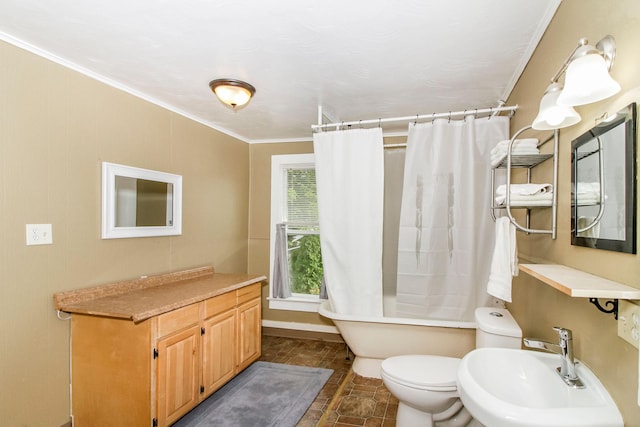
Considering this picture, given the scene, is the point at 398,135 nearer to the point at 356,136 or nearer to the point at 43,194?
the point at 356,136

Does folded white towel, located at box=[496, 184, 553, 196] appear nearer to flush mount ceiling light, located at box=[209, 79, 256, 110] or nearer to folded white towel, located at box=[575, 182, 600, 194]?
folded white towel, located at box=[575, 182, 600, 194]

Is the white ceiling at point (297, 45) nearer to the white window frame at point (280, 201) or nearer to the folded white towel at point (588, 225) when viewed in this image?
the folded white towel at point (588, 225)

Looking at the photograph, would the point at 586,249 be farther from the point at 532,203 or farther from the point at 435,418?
the point at 435,418

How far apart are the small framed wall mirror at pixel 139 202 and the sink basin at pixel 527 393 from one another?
7.88 feet

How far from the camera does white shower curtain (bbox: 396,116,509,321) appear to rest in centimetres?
271

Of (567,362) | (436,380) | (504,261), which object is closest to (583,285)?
(567,362)

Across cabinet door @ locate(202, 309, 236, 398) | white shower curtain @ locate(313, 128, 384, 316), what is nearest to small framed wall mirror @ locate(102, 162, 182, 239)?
cabinet door @ locate(202, 309, 236, 398)

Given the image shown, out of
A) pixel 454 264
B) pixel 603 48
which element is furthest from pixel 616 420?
pixel 454 264

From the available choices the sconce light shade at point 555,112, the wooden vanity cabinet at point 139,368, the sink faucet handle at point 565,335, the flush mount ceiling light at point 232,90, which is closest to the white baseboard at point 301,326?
the wooden vanity cabinet at point 139,368

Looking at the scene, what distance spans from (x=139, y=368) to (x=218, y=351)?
29.9 inches

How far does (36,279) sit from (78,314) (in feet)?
1.03

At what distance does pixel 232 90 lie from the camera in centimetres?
250

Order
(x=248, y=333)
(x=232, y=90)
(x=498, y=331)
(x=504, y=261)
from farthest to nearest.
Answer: (x=248, y=333) < (x=232, y=90) < (x=498, y=331) < (x=504, y=261)

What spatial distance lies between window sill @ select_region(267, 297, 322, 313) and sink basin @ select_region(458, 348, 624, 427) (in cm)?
279
